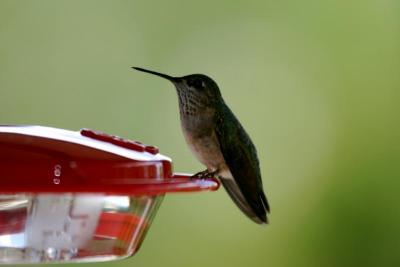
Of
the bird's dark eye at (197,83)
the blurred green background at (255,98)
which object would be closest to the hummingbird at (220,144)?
the bird's dark eye at (197,83)

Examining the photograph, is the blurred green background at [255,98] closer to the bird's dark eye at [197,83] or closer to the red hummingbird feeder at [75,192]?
the bird's dark eye at [197,83]

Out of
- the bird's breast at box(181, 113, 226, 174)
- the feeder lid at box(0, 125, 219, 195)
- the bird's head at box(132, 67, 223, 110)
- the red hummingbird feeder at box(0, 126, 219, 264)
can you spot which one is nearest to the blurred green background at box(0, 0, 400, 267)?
the bird's head at box(132, 67, 223, 110)

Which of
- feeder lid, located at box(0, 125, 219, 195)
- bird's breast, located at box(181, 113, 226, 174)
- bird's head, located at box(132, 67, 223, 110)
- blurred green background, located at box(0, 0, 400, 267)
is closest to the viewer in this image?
feeder lid, located at box(0, 125, 219, 195)

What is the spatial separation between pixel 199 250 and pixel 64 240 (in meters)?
3.83

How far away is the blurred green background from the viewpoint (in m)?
5.89

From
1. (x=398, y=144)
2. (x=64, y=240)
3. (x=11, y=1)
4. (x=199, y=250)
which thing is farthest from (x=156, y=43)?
(x=64, y=240)

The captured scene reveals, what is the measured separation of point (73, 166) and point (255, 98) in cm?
467

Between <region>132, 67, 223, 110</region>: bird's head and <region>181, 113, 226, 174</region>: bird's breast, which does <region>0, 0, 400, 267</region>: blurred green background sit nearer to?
<region>132, 67, 223, 110</region>: bird's head

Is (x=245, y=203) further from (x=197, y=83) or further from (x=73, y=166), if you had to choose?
(x=73, y=166)

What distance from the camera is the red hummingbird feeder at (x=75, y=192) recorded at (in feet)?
6.35

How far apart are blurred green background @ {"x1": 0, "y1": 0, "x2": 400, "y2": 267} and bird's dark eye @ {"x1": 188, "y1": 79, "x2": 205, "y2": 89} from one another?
1781mm

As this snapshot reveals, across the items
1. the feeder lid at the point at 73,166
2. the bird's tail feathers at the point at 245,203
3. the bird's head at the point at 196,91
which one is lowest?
the bird's tail feathers at the point at 245,203

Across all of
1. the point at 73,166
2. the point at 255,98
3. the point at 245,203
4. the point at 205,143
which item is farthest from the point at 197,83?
the point at 255,98

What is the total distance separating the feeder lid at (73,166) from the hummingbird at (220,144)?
4.52 feet
